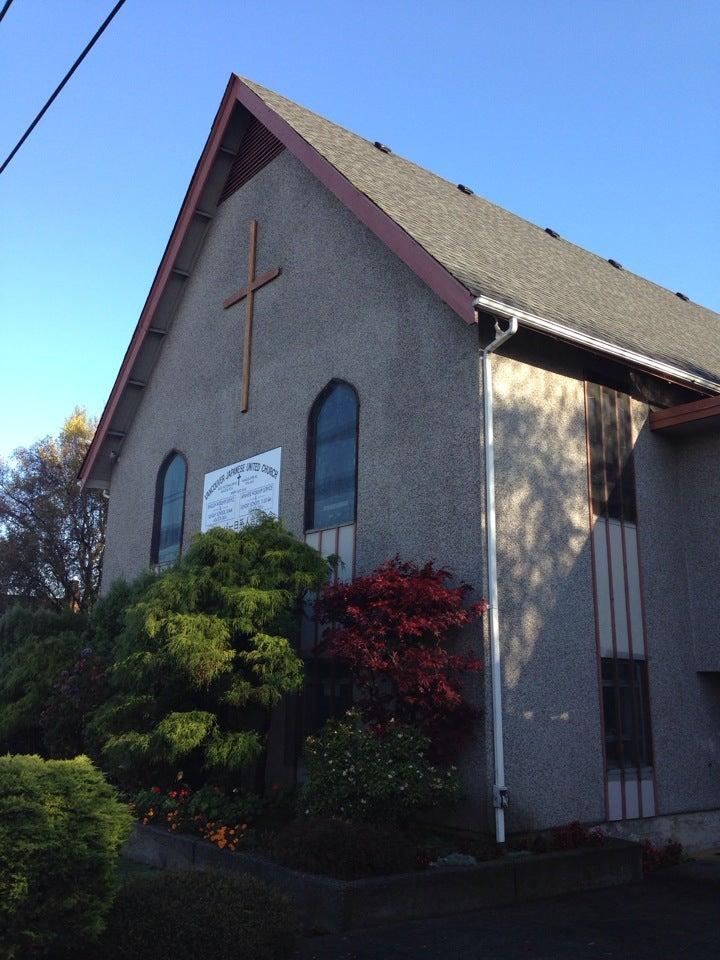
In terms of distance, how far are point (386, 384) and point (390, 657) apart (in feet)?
13.1

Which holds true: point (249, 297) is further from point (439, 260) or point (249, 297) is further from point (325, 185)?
point (439, 260)

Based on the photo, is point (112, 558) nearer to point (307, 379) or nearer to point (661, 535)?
point (307, 379)

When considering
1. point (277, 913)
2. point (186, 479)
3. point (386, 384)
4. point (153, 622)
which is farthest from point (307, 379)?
point (277, 913)

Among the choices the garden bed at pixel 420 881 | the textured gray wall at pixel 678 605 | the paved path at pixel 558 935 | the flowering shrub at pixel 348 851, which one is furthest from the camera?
the textured gray wall at pixel 678 605

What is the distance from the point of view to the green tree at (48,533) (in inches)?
1350

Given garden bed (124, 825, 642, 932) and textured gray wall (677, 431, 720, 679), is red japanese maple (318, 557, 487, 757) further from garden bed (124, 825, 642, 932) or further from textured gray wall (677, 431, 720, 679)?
textured gray wall (677, 431, 720, 679)

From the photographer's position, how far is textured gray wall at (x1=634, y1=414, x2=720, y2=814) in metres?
11.3

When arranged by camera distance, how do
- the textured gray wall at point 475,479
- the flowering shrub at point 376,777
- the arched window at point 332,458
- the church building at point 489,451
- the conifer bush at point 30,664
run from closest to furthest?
the flowering shrub at point 376,777, the textured gray wall at point 475,479, the church building at point 489,451, the arched window at point 332,458, the conifer bush at point 30,664

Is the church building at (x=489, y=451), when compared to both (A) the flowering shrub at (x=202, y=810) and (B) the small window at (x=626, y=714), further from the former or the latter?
(A) the flowering shrub at (x=202, y=810)

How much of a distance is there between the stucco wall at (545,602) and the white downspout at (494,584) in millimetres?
199

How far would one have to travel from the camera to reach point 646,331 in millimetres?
13617

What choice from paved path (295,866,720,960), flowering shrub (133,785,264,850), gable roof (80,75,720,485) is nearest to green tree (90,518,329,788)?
flowering shrub (133,785,264,850)

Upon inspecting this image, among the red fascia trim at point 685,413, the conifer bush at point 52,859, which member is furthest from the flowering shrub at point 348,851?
the red fascia trim at point 685,413

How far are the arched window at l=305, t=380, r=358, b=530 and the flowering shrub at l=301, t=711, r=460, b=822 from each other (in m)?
3.48
